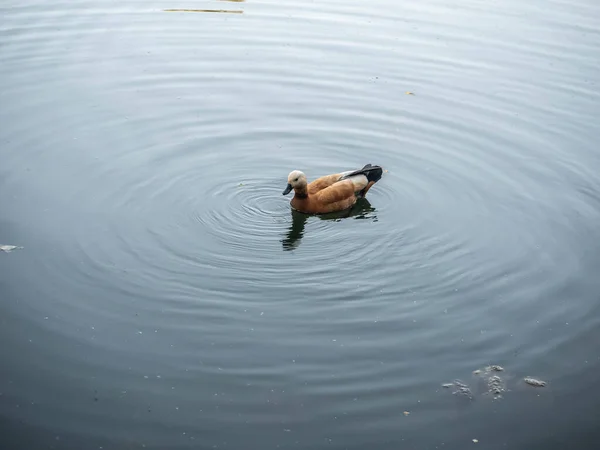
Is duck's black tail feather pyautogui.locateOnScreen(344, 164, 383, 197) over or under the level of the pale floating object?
over

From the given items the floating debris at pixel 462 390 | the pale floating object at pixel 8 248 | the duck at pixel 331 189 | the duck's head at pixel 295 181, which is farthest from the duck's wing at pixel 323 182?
the floating debris at pixel 462 390

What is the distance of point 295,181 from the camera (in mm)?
11438

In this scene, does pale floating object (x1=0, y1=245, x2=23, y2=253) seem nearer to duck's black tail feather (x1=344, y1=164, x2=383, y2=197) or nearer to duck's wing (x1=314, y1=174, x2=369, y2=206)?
duck's wing (x1=314, y1=174, x2=369, y2=206)

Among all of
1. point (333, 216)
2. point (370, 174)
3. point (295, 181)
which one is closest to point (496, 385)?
point (333, 216)

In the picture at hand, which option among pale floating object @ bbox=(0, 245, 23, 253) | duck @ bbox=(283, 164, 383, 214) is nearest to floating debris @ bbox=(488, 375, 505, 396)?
duck @ bbox=(283, 164, 383, 214)

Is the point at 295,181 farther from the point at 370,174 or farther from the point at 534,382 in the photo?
the point at 534,382

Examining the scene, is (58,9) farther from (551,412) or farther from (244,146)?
(551,412)

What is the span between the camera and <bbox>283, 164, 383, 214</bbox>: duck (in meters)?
11.6

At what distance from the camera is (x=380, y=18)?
20000 mm

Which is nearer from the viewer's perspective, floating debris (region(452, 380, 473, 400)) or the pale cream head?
floating debris (region(452, 380, 473, 400))

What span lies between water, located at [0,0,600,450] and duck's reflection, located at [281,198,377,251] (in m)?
0.05

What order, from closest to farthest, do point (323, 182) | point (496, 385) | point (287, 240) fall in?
point (496, 385) < point (287, 240) < point (323, 182)

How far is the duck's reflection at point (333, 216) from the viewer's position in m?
11.0

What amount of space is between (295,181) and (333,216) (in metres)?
0.87
